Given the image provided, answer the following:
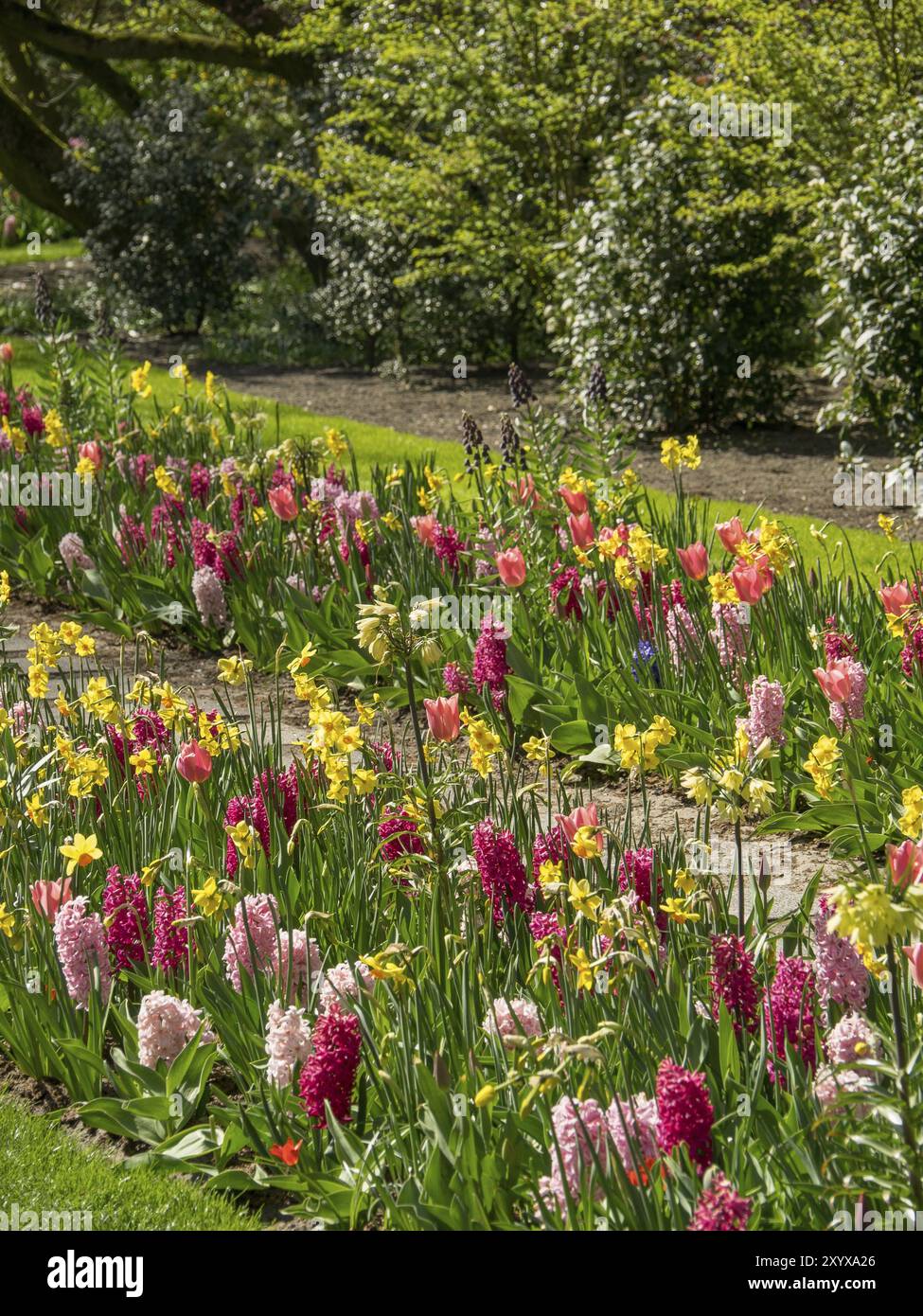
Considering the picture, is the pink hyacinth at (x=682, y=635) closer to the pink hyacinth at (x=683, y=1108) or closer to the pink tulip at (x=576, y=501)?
the pink tulip at (x=576, y=501)

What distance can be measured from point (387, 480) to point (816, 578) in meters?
2.21

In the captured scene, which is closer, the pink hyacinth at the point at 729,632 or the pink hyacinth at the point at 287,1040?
the pink hyacinth at the point at 287,1040

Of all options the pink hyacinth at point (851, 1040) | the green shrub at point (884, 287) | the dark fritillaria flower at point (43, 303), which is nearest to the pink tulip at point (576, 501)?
the pink hyacinth at point (851, 1040)

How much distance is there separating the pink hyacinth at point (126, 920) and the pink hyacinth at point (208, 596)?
→ 2.68 m

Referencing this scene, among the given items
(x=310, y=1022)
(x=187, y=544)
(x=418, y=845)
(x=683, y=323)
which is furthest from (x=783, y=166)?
(x=310, y=1022)

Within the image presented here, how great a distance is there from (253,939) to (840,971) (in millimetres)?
1154

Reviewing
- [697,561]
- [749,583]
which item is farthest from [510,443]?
[749,583]

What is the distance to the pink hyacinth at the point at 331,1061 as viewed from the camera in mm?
2645

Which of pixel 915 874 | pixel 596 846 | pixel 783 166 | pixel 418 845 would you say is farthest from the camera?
pixel 783 166

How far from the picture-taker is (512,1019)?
2686 millimetres

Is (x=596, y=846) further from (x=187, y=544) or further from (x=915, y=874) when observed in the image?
(x=187, y=544)

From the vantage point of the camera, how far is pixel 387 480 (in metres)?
6.58

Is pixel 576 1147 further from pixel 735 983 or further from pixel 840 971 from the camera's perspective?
pixel 840 971

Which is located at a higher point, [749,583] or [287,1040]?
[749,583]
